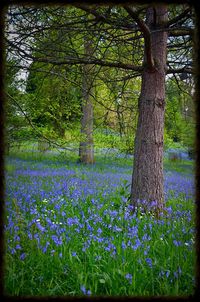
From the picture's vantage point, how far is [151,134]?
12.3 feet

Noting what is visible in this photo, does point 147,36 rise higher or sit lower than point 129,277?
higher

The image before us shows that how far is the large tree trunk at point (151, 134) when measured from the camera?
3.62 meters

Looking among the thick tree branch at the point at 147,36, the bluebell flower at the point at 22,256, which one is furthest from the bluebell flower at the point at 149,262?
the thick tree branch at the point at 147,36

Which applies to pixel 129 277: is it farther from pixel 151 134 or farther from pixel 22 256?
pixel 151 134

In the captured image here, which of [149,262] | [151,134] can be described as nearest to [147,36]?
[151,134]

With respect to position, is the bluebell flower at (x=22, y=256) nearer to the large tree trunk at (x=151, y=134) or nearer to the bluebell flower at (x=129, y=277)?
the bluebell flower at (x=129, y=277)

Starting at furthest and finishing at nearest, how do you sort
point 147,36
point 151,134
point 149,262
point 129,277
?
point 151,134, point 147,36, point 149,262, point 129,277

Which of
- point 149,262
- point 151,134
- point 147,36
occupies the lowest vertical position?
point 149,262

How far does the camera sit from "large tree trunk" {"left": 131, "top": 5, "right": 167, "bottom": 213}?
3.62m

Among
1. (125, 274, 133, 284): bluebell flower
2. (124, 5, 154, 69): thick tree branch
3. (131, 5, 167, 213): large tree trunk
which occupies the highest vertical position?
(124, 5, 154, 69): thick tree branch

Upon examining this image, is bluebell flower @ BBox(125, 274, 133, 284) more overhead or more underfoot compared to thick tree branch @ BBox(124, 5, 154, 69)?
more underfoot

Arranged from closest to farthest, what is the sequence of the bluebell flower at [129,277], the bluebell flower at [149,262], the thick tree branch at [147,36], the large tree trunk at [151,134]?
1. the bluebell flower at [129,277]
2. the bluebell flower at [149,262]
3. the thick tree branch at [147,36]
4. the large tree trunk at [151,134]

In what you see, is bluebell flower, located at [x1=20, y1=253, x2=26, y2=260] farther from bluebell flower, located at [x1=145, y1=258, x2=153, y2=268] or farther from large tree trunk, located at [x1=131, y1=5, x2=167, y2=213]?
large tree trunk, located at [x1=131, y1=5, x2=167, y2=213]

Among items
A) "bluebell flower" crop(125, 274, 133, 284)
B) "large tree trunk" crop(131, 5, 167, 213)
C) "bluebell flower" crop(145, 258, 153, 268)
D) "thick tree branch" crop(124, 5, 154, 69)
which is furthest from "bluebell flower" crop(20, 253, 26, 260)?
"thick tree branch" crop(124, 5, 154, 69)
